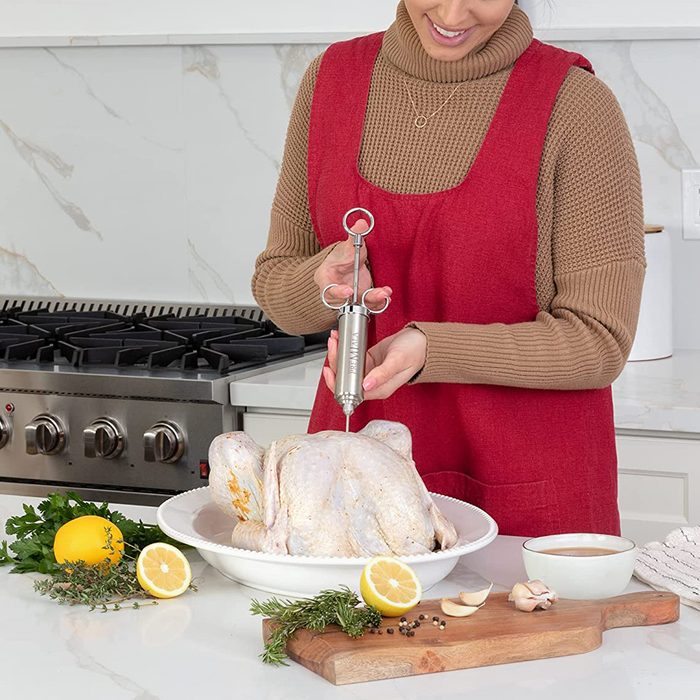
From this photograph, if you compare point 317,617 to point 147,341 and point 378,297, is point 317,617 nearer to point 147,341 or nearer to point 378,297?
point 378,297

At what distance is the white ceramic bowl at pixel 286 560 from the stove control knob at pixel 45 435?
1015 millimetres

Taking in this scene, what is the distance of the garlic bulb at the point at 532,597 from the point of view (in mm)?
1072

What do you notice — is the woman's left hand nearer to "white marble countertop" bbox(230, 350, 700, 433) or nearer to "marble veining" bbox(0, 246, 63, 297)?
"white marble countertop" bbox(230, 350, 700, 433)

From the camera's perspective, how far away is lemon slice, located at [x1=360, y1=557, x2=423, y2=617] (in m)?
1.04

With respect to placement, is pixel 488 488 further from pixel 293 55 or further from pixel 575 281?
pixel 293 55

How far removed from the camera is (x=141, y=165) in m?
2.92

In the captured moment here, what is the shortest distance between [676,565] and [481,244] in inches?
18.0

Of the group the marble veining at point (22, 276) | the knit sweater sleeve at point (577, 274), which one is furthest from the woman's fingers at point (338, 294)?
the marble veining at point (22, 276)

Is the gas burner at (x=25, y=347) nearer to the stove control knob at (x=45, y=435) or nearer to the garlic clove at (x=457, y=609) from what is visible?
the stove control knob at (x=45, y=435)

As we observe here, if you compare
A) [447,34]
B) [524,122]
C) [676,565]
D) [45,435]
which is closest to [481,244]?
[524,122]

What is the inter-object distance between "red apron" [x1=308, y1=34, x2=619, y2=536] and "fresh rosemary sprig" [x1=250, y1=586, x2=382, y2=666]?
530mm

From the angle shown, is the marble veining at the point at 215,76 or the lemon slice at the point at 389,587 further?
the marble veining at the point at 215,76

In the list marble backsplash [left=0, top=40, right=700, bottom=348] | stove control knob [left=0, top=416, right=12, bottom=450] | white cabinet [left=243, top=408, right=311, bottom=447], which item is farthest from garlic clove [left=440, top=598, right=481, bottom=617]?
marble backsplash [left=0, top=40, right=700, bottom=348]

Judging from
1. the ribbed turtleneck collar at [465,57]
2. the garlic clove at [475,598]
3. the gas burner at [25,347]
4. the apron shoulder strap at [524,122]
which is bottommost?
the garlic clove at [475,598]
